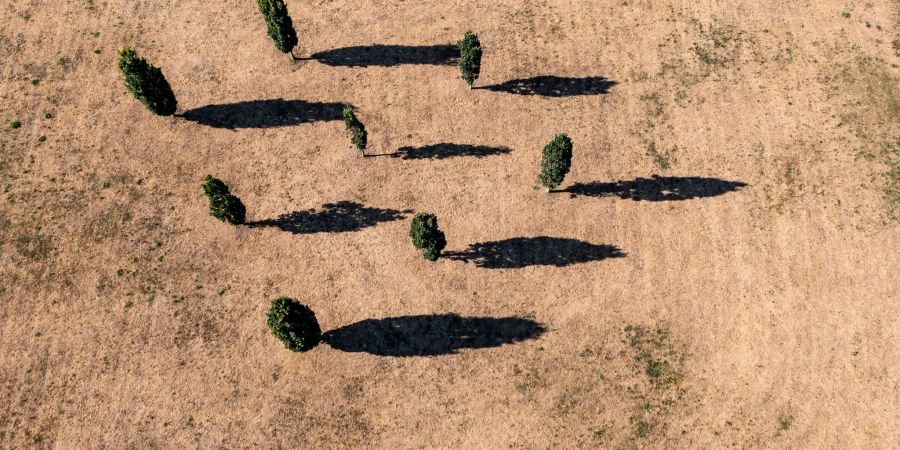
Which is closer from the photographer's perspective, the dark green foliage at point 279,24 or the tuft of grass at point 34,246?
the tuft of grass at point 34,246

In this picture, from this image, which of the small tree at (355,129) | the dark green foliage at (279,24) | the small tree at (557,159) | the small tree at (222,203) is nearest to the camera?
the small tree at (222,203)

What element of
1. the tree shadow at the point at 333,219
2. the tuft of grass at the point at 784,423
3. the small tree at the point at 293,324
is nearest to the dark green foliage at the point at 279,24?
the tree shadow at the point at 333,219

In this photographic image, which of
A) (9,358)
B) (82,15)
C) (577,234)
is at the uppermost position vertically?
(82,15)

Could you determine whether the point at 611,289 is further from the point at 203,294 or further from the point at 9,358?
the point at 9,358

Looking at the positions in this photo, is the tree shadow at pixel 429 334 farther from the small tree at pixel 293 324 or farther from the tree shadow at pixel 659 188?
the tree shadow at pixel 659 188

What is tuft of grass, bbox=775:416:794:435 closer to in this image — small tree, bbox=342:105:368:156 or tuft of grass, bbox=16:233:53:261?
small tree, bbox=342:105:368:156

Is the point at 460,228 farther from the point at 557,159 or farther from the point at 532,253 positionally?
the point at 557,159

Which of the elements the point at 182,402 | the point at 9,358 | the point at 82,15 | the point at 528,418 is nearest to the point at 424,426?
the point at 528,418
